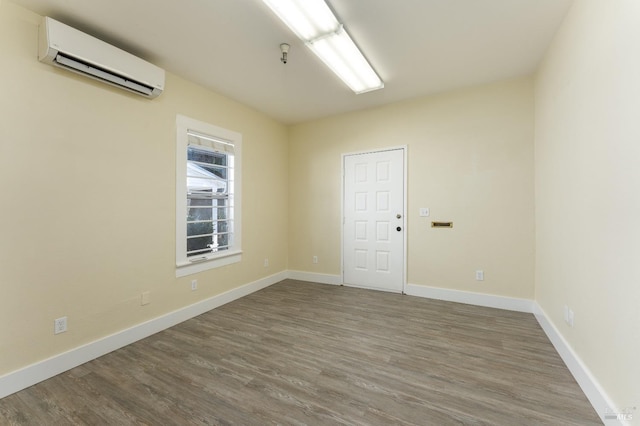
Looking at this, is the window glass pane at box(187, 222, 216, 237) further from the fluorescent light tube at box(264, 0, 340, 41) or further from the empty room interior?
the fluorescent light tube at box(264, 0, 340, 41)

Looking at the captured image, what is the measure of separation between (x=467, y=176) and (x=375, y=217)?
1.37m

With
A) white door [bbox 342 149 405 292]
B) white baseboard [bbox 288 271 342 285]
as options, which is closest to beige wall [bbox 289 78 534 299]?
white door [bbox 342 149 405 292]

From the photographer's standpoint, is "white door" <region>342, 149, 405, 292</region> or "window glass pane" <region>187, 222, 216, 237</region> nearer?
"window glass pane" <region>187, 222, 216, 237</region>

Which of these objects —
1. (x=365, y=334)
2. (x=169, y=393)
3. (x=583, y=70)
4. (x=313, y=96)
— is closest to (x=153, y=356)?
(x=169, y=393)

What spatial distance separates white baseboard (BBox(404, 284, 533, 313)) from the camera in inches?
126

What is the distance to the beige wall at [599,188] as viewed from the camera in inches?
52.8

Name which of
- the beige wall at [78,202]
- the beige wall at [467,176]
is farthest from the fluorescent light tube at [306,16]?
the beige wall at [467,176]

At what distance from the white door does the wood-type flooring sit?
1.08m

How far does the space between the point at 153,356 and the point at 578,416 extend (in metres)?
3.08

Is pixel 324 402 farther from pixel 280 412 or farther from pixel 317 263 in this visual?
pixel 317 263

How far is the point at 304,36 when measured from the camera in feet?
7.25

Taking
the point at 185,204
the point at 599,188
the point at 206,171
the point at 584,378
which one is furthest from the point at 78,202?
the point at 584,378

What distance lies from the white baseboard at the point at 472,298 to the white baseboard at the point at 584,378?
58 cm

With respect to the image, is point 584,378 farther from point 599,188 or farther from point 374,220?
point 374,220
